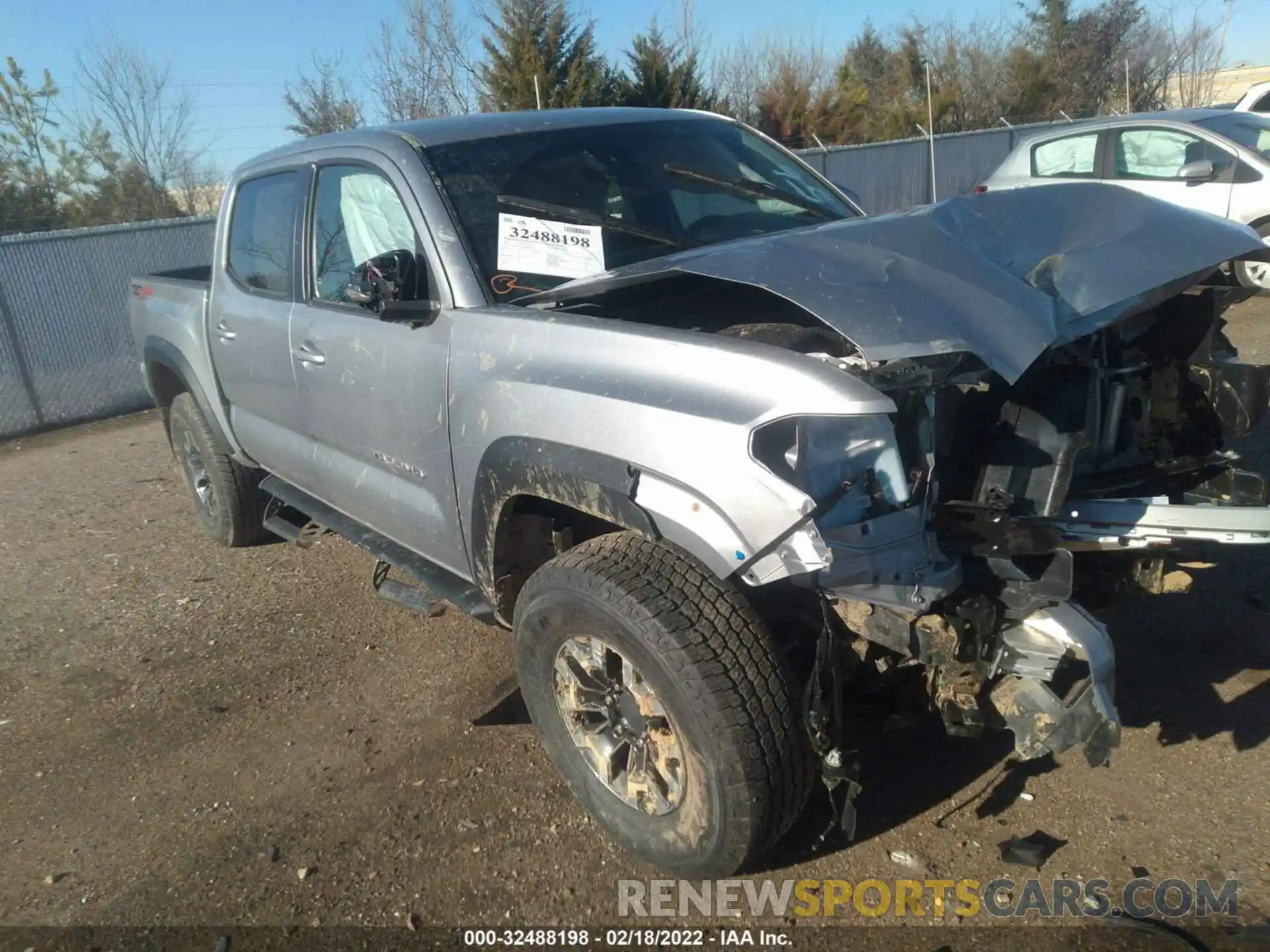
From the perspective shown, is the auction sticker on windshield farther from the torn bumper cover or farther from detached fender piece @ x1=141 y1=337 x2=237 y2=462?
detached fender piece @ x1=141 y1=337 x2=237 y2=462

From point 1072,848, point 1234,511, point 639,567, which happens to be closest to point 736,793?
point 639,567

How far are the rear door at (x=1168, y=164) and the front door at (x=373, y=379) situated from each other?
7.24 meters

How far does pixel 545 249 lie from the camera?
11.0ft

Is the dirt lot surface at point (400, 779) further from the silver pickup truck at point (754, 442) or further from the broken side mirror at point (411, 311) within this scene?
the broken side mirror at point (411, 311)

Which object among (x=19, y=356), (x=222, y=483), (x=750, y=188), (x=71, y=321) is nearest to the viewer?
(x=750, y=188)

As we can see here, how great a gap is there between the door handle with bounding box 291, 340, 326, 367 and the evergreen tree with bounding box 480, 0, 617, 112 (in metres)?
18.1

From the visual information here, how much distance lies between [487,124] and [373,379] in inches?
43.0

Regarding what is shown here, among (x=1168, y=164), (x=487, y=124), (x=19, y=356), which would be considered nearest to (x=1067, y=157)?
(x=1168, y=164)

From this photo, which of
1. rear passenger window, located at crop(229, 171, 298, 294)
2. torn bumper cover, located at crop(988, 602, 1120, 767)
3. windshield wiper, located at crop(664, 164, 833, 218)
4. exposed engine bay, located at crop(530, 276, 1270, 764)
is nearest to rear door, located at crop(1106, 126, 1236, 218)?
windshield wiper, located at crop(664, 164, 833, 218)

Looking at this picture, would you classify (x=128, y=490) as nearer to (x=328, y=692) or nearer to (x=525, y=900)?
(x=328, y=692)

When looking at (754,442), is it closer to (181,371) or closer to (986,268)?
(986,268)

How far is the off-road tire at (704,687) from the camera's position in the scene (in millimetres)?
2418

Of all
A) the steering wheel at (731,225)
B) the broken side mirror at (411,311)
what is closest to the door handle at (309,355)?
the broken side mirror at (411,311)

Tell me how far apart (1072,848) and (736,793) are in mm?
1031
